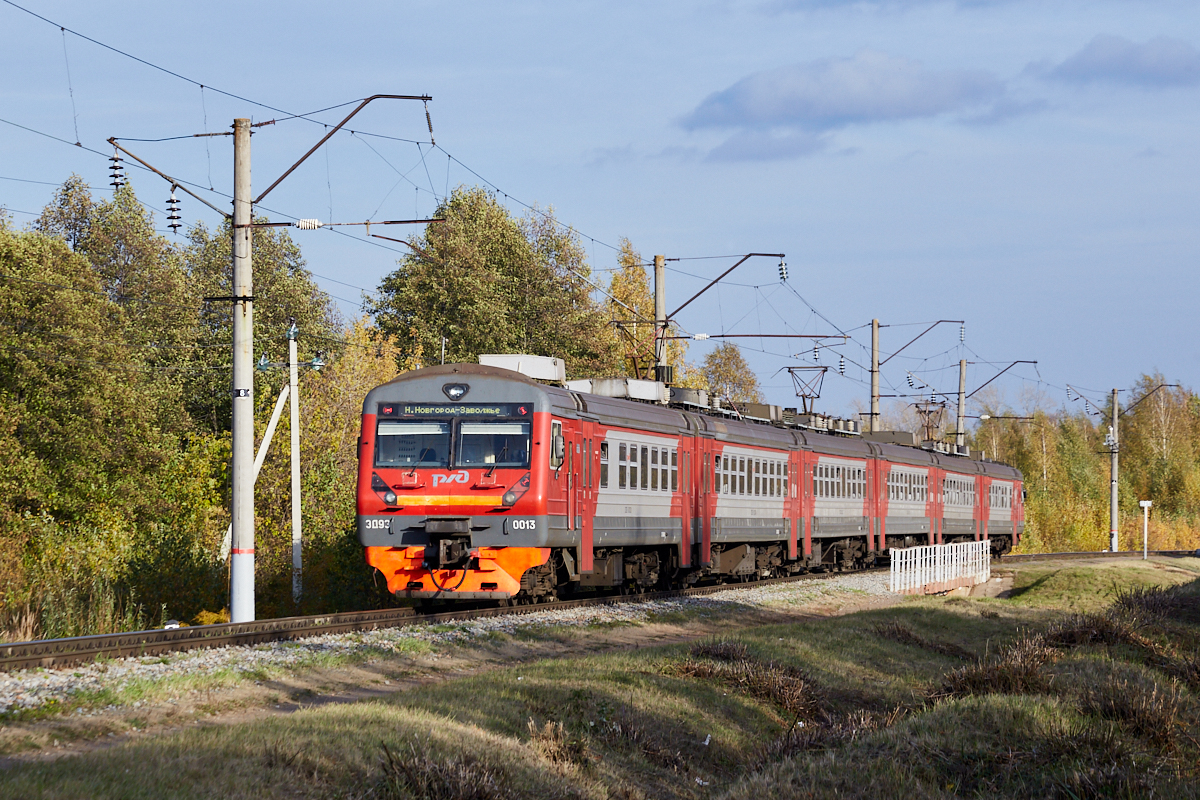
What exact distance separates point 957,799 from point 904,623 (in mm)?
12887

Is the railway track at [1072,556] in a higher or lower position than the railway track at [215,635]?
lower

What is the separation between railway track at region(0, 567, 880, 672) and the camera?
12812 mm

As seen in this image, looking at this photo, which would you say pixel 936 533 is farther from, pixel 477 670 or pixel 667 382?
pixel 477 670

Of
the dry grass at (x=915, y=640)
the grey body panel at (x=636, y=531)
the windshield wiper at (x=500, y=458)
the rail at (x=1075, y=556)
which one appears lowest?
the rail at (x=1075, y=556)

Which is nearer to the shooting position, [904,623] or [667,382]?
[904,623]

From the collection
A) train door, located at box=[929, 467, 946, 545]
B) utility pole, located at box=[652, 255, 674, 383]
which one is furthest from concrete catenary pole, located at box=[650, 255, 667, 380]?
train door, located at box=[929, 467, 946, 545]

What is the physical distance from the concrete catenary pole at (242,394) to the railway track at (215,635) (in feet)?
5.33

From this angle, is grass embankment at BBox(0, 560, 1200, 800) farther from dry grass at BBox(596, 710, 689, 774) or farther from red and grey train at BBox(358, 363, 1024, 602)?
red and grey train at BBox(358, 363, 1024, 602)

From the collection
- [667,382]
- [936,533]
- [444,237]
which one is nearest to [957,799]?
[667,382]

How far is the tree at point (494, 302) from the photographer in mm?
59344

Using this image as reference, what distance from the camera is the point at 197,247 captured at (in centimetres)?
6812

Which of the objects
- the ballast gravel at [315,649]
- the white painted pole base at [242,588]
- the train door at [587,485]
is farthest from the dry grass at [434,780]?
the train door at [587,485]

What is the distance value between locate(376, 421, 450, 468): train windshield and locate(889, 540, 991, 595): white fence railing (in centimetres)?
1384

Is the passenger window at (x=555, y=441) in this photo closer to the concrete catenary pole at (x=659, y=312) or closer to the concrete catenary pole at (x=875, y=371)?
the concrete catenary pole at (x=659, y=312)
